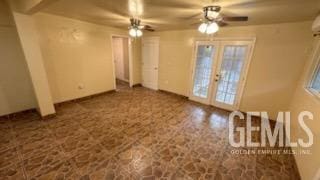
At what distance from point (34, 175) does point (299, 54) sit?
523 centimetres

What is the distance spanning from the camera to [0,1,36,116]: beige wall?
2.84m

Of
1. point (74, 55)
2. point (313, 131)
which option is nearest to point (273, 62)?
point (313, 131)

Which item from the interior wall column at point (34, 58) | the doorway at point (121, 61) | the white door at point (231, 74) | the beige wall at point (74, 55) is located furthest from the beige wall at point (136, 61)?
the white door at point (231, 74)

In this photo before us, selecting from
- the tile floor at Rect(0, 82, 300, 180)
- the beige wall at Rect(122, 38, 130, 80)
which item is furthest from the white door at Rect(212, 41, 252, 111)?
the beige wall at Rect(122, 38, 130, 80)

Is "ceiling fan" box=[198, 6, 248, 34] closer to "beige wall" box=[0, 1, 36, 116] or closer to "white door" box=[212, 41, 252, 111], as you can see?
"white door" box=[212, 41, 252, 111]

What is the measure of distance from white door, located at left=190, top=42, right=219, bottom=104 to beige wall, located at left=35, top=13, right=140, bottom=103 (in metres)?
3.03

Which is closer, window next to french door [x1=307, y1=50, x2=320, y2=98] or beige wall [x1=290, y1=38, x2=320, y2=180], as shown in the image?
beige wall [x1=290, y1=38, x2=320, y2=180]

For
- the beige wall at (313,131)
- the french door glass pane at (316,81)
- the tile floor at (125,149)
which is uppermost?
the french door glass pane at (316,81)

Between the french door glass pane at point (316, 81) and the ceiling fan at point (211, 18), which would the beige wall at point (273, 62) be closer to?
the french door glass pane at point (316, 81)

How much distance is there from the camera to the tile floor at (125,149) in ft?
6.54

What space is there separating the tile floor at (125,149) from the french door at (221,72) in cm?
71

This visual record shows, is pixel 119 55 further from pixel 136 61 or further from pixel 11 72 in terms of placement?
pixel 11 72

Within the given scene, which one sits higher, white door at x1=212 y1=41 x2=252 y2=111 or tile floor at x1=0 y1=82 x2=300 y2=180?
white door at x1=212 y1=41 x2=252 y2=111

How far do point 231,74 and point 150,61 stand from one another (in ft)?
10.4
